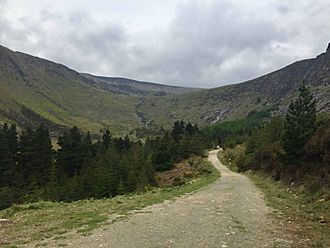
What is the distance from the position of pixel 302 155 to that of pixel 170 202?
15295mm

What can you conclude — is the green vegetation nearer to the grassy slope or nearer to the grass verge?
the grassy slope

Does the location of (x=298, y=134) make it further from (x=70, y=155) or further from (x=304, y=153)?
(x=70, y=155)

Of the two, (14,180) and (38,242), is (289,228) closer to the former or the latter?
(38,242)

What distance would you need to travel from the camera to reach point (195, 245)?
1248 cm

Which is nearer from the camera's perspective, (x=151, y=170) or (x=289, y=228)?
(x=289, y=228)

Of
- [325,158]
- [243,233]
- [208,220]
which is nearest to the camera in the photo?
[243,233]

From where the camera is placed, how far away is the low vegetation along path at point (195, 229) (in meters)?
12.9

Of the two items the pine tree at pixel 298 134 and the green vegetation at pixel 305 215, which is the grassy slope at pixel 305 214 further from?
the pine tree at pixel 298 134

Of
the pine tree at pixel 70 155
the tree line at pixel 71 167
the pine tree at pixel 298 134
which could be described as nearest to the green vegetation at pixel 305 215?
the pine tree at pixel 298 134

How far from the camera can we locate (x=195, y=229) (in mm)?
15023

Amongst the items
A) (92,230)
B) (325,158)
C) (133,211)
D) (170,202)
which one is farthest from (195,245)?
(325,158)

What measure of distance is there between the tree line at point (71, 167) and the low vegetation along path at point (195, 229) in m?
38.5

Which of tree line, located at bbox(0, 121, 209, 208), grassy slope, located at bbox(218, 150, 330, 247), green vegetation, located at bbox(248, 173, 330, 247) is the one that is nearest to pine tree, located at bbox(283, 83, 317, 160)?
grassy slope, located at bbox(218, 150, 330, 247)

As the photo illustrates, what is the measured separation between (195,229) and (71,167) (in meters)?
75.0
